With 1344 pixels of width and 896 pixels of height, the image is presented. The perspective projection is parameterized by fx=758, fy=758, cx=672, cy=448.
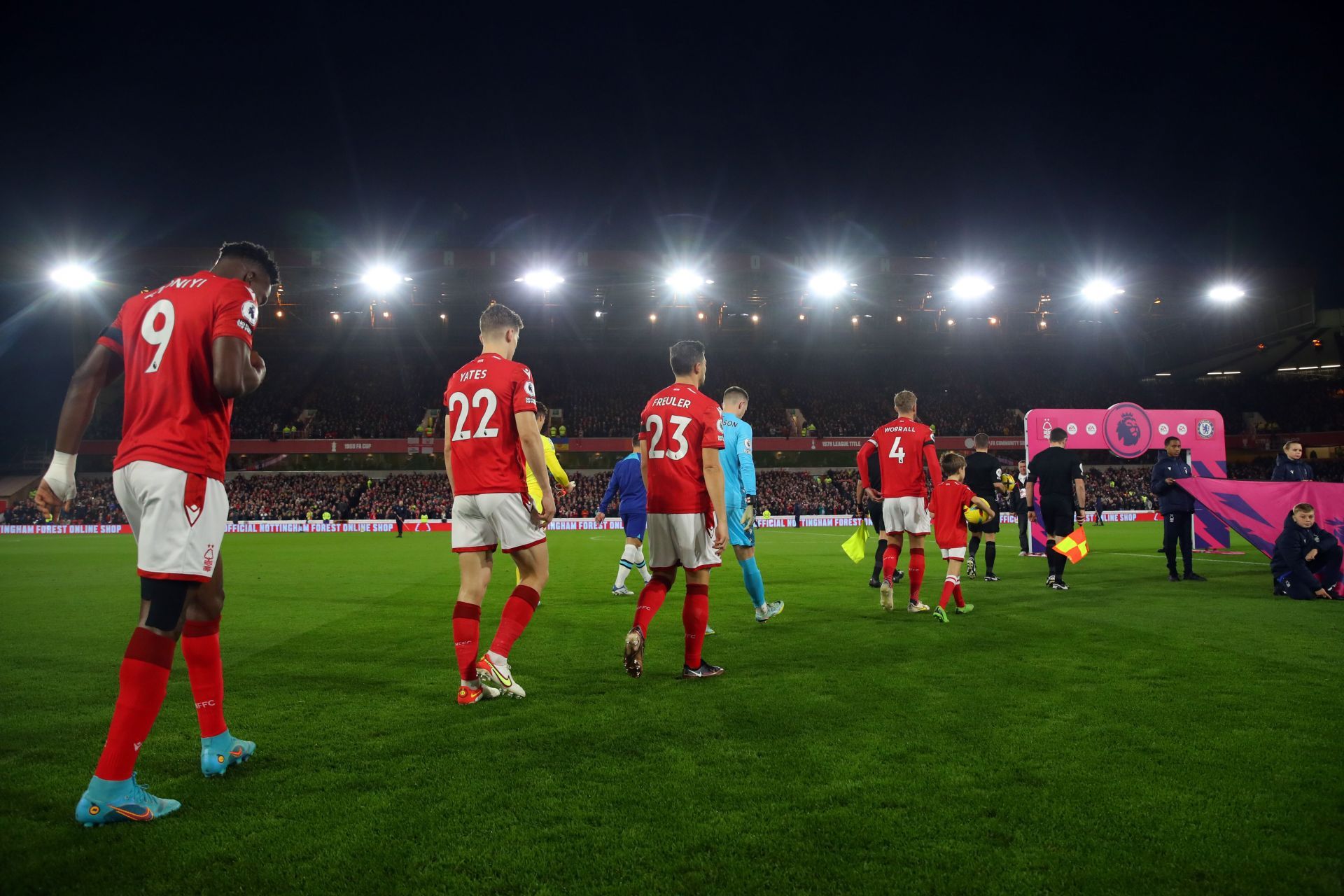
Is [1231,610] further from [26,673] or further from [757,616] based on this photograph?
[26,673]

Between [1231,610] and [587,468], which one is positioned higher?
[587,468]

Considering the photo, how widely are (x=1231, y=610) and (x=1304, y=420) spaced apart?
47.5m

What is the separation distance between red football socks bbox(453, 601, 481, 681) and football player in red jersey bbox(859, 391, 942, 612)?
4.95 meters

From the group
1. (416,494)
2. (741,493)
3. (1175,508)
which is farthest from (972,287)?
(741,493)

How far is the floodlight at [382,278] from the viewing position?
3494 centimetres

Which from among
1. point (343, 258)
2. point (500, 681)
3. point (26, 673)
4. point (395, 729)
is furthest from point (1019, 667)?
point (343, 258)

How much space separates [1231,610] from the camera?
322 inches

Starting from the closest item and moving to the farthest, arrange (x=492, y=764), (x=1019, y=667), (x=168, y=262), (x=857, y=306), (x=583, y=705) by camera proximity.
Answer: (x=492, y=764) → (x=583, y=705) → (x=1019, y=667) → (x=168, y=262) → (x=857, y=306)

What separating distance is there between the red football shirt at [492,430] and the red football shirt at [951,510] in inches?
202

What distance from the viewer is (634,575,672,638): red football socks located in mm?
5145

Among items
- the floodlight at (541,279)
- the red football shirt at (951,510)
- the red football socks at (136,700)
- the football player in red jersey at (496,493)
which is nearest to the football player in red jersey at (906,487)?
the red football shirt at (951,510)

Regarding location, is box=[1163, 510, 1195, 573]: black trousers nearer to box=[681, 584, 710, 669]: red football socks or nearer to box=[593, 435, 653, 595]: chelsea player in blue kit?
box=[593, 435, 653, 595]: chelsea player in blue kit

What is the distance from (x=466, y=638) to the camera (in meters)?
4.76

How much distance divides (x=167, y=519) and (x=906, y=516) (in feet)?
22.6
